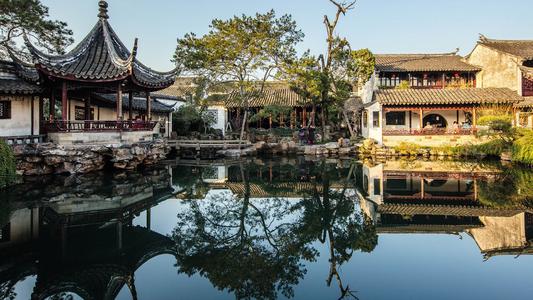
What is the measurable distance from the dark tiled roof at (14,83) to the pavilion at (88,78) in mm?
40

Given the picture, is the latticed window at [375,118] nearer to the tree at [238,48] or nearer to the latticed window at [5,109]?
the tree at [238,48]

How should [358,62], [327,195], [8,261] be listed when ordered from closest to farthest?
[8,261] → [327,195] → [358,62]

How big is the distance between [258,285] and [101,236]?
3281 millimetres

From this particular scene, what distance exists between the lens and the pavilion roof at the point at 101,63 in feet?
39.4

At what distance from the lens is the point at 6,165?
9.52 metres

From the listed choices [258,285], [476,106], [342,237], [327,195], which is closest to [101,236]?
[258,285]

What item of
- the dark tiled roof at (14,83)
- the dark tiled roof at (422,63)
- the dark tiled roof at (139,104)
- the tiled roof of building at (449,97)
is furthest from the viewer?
the dark tiled roof at (422,63)

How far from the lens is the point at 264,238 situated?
5.71m

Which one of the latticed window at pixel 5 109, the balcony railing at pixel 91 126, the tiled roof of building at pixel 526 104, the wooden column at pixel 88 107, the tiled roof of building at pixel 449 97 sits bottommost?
the balcony railing at pixel 91 126

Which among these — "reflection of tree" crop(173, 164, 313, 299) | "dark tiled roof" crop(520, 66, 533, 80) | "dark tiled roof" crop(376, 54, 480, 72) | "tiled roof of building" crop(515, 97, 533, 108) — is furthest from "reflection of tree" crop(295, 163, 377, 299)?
"dark tiled roof" crop(376, 54, 480, 72)

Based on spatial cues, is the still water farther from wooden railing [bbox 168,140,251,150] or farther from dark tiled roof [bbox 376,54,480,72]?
dark tiled roof [bbox 376,54,480,72]

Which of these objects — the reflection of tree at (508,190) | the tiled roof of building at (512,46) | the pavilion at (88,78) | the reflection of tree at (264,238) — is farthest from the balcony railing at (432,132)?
the pavilion at (88,78)

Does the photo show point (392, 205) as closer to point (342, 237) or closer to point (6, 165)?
point (342, 237)

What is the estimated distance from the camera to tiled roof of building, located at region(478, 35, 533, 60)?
22500mm
